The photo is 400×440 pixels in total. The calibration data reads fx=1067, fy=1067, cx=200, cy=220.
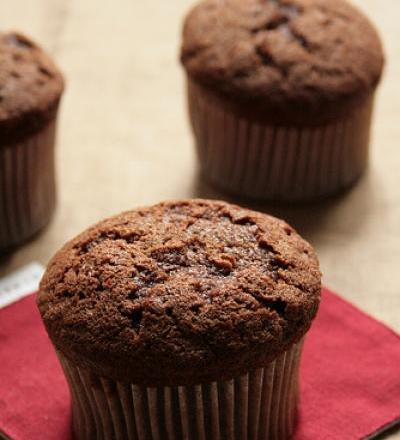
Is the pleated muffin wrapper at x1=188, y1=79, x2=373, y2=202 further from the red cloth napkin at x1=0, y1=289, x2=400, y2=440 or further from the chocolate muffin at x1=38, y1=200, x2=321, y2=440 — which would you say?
the chocolate muffin at x1=38, y1=200, x2=321, y2=440

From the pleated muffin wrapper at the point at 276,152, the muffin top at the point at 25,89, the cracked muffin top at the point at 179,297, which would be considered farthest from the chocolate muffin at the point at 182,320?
the pleated muffin wrapper at the point at 276,152

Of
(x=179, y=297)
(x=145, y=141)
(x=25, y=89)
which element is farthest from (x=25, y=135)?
(x=179, y=297)

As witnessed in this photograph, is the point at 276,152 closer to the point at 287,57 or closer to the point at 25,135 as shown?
the point at 287,57

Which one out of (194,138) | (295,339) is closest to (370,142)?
(194,138)

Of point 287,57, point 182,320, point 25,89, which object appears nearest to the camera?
point 182,320

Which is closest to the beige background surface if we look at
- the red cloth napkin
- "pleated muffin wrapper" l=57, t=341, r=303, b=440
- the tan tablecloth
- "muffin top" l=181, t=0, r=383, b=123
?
the tan tablecloth

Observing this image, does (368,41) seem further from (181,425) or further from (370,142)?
(181,425)
